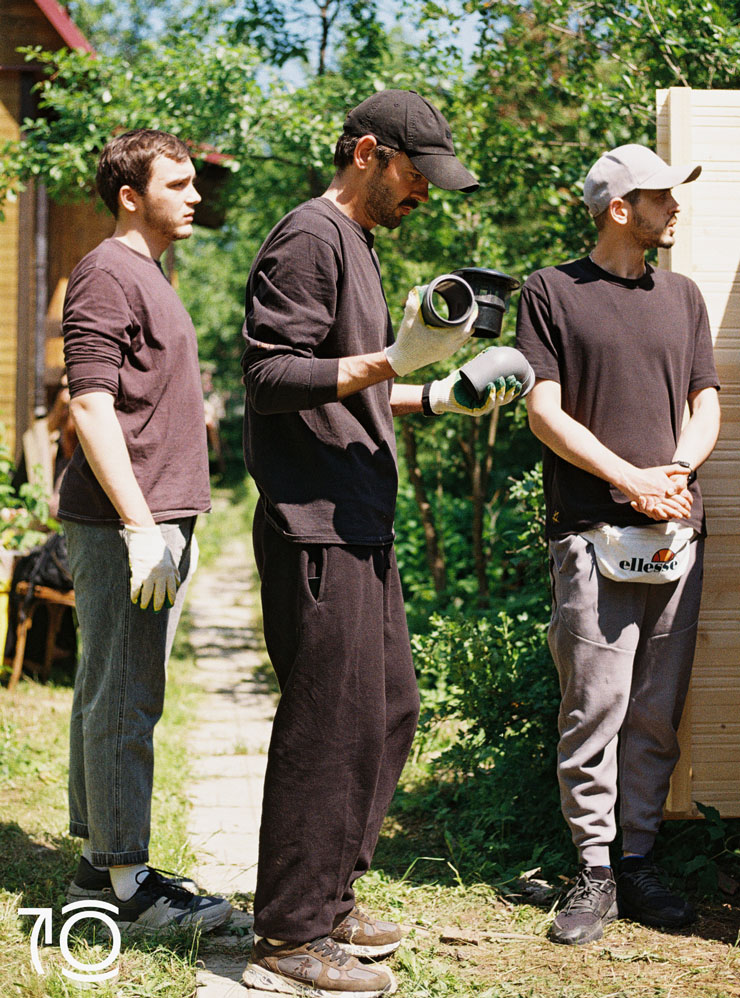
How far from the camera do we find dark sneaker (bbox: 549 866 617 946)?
9.86 ft

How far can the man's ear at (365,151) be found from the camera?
261 centimetres

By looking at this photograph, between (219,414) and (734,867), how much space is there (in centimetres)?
2157

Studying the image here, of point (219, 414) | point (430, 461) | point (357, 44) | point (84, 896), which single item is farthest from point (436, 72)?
point (219, 414)

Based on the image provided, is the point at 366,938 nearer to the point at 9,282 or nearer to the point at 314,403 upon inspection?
the point at 314,403

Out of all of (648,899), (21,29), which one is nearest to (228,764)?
(648,899)

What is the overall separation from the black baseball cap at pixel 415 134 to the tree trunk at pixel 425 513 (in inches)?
146

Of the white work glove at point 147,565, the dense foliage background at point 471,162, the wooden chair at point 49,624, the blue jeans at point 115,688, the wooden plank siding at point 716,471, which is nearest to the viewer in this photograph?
the white work glove at point 147,565

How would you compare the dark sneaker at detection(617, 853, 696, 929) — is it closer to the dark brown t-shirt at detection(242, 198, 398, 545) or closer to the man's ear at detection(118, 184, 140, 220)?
the dark brown t-shirt at detection(242, 198, 398, 545)

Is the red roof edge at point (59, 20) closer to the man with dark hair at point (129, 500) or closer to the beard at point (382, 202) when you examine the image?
the man with dark hair at point (129, 500)

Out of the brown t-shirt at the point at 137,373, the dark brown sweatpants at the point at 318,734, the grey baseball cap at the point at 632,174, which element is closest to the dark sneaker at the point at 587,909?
the dark brown sweatpants at the point at 318,734

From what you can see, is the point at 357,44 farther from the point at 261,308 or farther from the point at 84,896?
the point at 84,896

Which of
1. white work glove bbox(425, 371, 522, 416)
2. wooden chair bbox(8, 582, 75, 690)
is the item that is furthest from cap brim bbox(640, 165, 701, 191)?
wooden chair bbox(8, 582, 75, 690)

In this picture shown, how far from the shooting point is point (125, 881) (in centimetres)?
304

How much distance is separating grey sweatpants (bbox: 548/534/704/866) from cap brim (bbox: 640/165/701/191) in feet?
3.24
